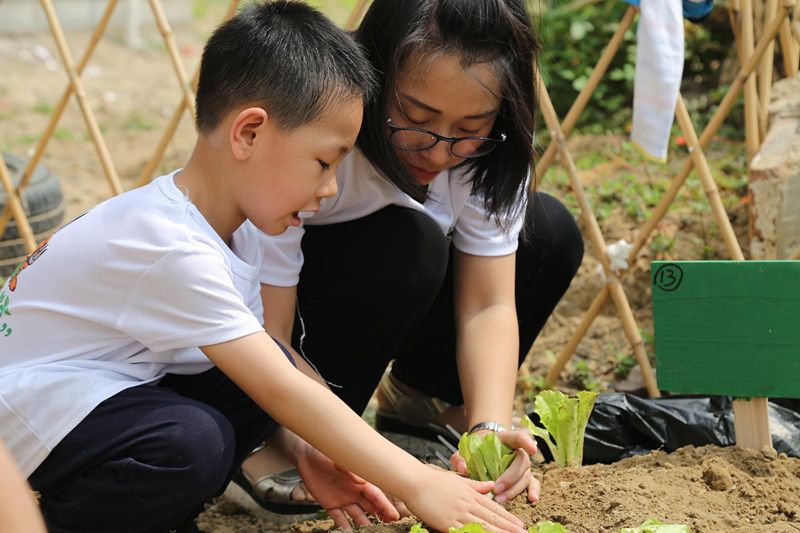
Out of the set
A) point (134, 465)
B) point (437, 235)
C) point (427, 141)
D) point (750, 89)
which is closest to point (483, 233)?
point (437, 235)

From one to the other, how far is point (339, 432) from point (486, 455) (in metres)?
0.35

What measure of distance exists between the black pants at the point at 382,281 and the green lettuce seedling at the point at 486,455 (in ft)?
1.32

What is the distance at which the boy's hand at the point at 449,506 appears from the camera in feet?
5.24

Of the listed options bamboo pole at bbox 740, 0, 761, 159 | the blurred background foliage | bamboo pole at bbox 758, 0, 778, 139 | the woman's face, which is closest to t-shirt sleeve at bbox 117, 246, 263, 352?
the woman's face

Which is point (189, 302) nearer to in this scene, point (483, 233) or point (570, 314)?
point (483, 233)

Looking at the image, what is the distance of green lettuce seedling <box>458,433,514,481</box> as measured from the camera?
181 centimetres

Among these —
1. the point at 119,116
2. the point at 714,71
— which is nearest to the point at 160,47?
the point at 119,116

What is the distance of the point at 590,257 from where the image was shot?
3.54 metres

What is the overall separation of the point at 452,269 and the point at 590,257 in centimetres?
132

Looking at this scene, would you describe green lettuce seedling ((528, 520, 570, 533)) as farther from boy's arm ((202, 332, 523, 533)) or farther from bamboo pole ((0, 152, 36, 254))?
bamboo pole ((0, 152, 36, 254))

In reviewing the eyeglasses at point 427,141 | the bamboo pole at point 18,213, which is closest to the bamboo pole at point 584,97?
the eyeglasses at point 427,141

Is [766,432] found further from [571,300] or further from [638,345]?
[571,300]

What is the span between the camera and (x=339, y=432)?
1603 millimetres

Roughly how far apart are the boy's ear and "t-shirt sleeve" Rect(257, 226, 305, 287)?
33cm
